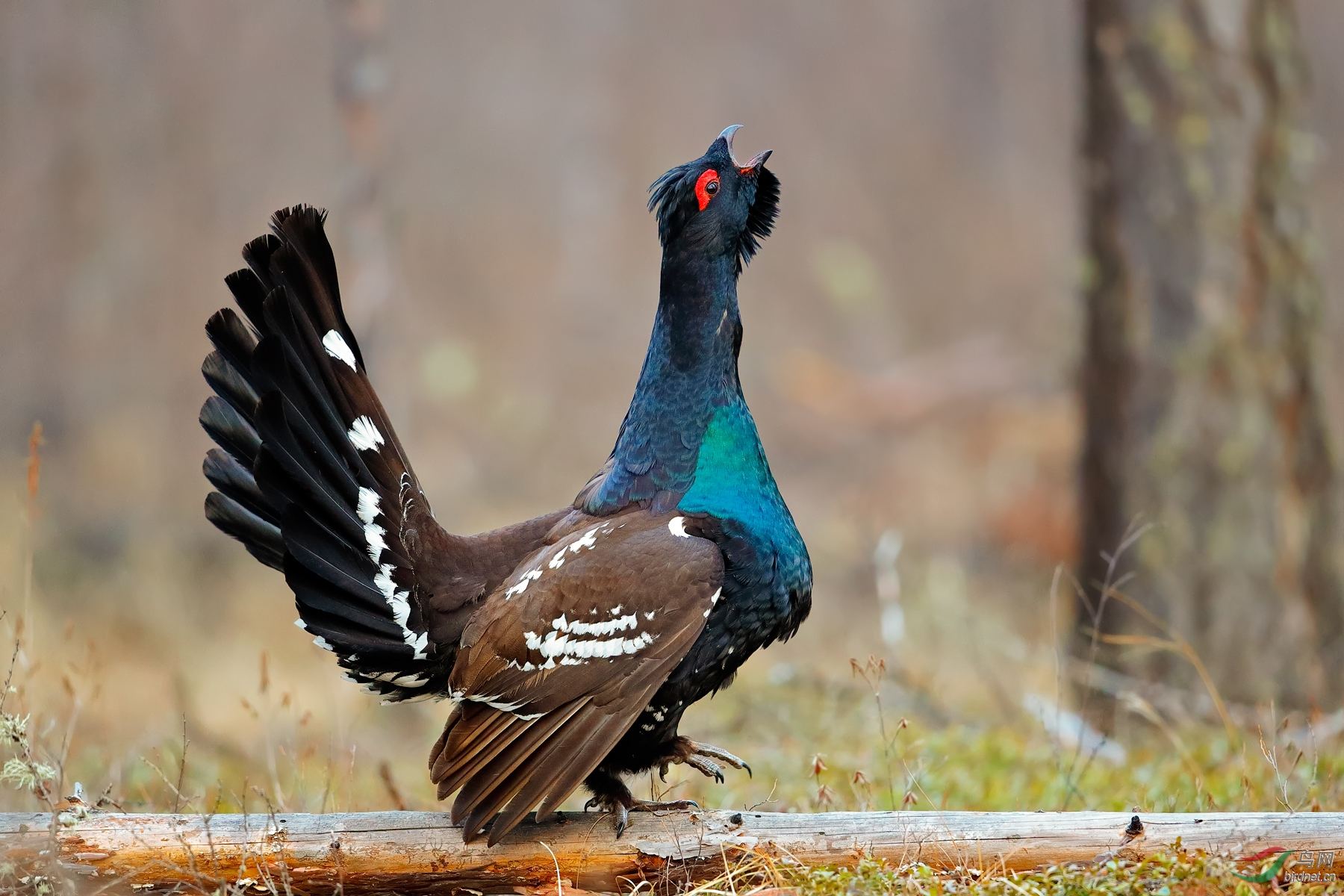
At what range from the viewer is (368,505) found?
3.47m

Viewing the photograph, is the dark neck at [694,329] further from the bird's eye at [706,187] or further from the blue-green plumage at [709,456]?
the bird's eye at [706,187]

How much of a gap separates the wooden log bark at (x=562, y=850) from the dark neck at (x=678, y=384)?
101cm

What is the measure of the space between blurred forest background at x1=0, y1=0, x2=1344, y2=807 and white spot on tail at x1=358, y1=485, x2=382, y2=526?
0.75 metres

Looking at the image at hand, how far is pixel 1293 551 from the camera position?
606 cm

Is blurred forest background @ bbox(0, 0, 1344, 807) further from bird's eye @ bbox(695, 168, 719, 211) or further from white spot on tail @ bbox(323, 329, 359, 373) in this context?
bird's eye @ bbox(695, 168, 719, 211)

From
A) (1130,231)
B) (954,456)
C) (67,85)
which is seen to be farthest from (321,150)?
(1130,231)

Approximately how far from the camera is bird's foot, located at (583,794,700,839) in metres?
3.25

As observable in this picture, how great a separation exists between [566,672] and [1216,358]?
14.4ft

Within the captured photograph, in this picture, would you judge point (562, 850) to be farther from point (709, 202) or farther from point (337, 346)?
point (709, 202)

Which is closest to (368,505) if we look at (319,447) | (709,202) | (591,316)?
(319,447)

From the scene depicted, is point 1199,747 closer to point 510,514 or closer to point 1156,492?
point 1156,492

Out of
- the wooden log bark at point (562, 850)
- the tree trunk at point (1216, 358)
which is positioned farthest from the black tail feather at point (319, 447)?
the tree trunk at point (1216, 358)

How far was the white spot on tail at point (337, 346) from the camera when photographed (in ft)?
11.3

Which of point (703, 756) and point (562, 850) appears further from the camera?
point (703, 756)
